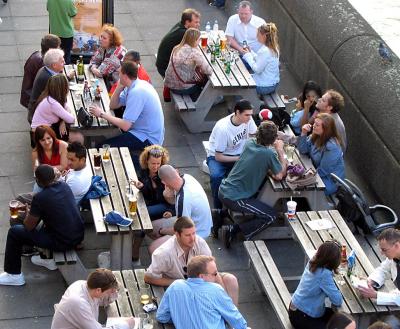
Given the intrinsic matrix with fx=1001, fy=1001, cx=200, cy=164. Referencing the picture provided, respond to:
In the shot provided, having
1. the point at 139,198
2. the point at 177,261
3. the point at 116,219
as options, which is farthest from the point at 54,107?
the point at 177,261

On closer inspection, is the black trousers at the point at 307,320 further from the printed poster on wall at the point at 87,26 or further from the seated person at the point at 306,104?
the printed poster on wall at the point at 87,26

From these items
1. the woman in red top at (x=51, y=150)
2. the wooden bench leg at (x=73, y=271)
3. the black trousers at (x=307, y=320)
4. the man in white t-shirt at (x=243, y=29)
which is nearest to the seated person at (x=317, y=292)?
the black trousers at (x=307, y=320)

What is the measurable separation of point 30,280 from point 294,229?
106 inches

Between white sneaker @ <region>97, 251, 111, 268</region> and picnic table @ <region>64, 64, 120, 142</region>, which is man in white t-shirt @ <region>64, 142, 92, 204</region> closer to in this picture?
white sneaker @ <region>97, 251, 111, 268</region>

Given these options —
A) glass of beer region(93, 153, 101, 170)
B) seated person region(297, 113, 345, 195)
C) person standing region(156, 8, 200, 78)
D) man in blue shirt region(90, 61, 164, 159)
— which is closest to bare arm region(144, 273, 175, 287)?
glass of beer region(93, 153, 101, 170)

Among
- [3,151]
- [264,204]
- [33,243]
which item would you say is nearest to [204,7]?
[3,151]

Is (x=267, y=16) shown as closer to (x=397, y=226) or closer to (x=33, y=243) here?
(x=397, y=226)

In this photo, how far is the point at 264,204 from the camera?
1059cm

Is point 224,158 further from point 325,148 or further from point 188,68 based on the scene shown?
point 188,68

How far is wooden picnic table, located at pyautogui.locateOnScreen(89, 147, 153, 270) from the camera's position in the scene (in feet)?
31.6

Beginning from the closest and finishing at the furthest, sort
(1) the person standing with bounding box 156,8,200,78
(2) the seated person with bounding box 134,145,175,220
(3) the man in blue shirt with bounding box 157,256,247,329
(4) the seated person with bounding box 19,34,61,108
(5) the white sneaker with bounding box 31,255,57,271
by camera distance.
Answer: (3) the man in blue shirt with bounding box 157,256,247,329
(5) the white sneaker with bounding box 31,255,57,271
(2) the seated person with bounding box 134,145,175,220
(4) the seated person with bounding box 19,34,61,108
(1) the person standing with bounding box 156,8,200,78

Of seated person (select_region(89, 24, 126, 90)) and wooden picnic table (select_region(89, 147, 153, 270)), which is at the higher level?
wooden picnic table (select_region(89, 147, 153, 270))

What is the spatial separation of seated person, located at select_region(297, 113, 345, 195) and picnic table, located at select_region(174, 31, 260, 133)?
6.13 ft

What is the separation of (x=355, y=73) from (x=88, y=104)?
3316 millimetres
